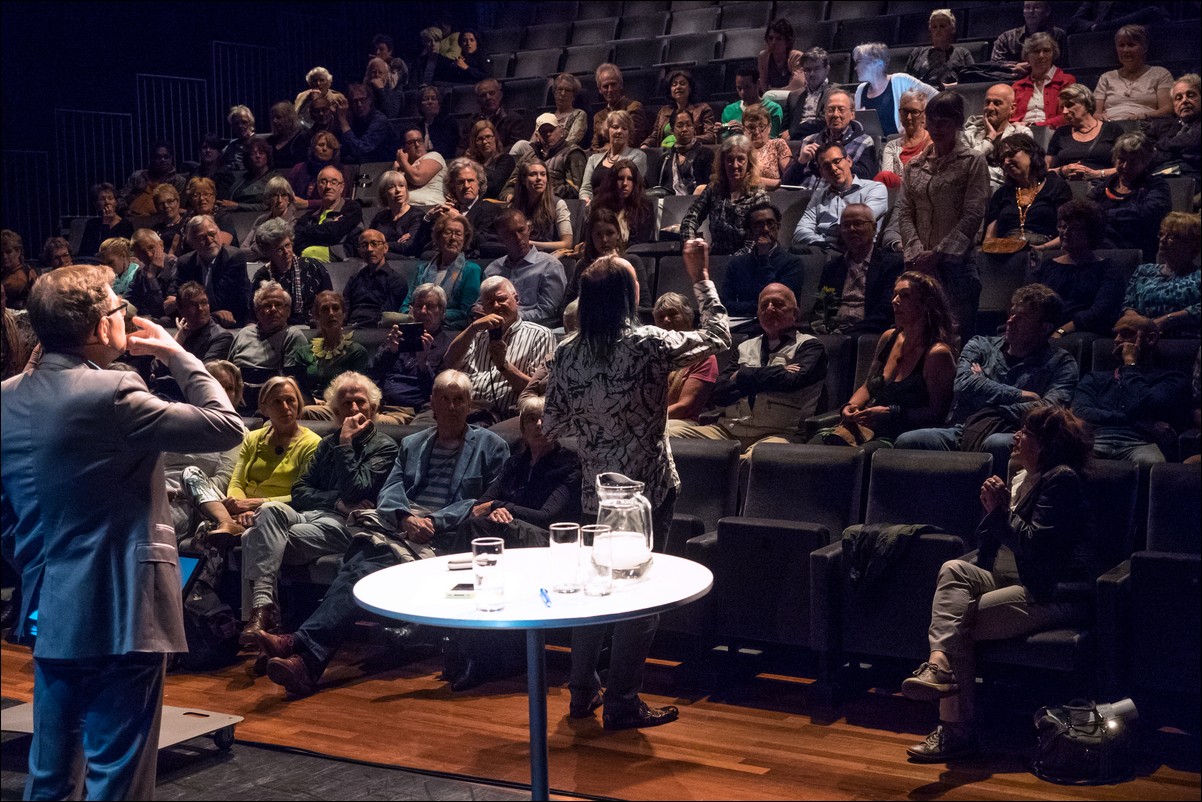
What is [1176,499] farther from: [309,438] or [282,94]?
[282,94]

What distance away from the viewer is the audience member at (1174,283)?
11.4 feet

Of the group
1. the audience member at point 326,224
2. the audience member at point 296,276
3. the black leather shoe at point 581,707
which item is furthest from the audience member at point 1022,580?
the audience member at point 326,224

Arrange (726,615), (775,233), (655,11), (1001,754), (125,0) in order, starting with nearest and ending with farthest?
(1001,754)
(726,615)
(775,233)
(125,0)
(655,11)

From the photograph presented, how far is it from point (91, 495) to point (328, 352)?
8.92ft

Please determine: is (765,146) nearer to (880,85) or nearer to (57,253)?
(880,85)

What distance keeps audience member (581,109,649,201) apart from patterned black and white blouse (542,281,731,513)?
235cm

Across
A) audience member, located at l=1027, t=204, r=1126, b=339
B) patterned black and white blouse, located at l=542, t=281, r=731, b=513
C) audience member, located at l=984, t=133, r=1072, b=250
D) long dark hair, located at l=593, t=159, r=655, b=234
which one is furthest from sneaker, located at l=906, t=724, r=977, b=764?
long dark hair, located at l=593, t=159, r=655, b=234

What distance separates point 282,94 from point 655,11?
2495mm

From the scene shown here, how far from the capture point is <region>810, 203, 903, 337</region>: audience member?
3.91 m

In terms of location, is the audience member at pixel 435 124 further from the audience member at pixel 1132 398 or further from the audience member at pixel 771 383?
the audience member at pixel 1132 398

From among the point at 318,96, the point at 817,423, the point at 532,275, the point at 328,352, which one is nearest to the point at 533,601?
the point at 817,423

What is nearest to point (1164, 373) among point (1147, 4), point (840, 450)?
point (840, 450)

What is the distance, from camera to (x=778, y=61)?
5809 millimetres

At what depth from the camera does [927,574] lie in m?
2.91
